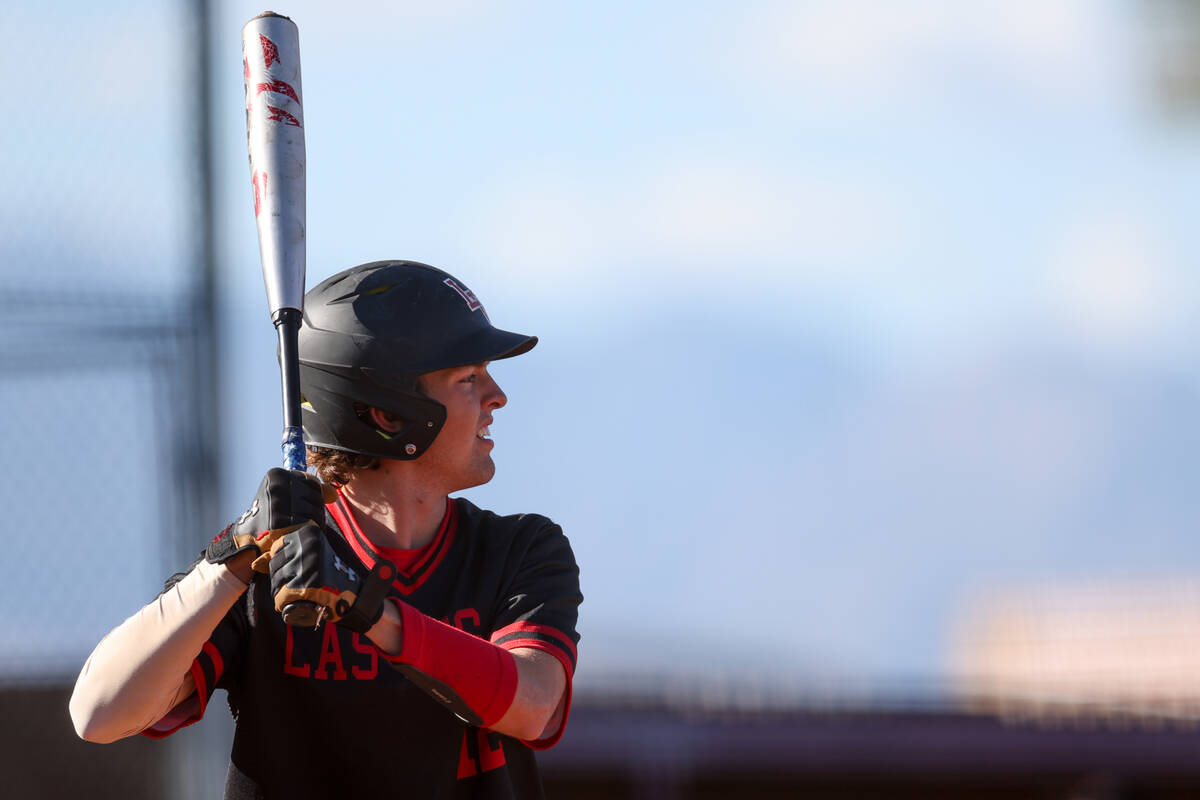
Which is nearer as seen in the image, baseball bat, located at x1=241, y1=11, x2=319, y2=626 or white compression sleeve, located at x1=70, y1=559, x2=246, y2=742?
white compression sleeve, located at x1=70, y1=559, x2=246, y2=742

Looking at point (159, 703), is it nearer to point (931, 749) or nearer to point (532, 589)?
point (532, 589)

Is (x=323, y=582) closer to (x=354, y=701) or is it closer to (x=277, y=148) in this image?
(x=354, y=701)

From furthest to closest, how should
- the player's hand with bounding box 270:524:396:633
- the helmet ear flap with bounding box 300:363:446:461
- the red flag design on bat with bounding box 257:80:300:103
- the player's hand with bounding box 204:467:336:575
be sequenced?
the red flag design on bat with bounding box 257:80:300:103, the helmet ear flap with bounding box 300:363:446:461, the player's hand with bounding box 204:467:336:575, the player's hand with bounding box 270:524:396:633

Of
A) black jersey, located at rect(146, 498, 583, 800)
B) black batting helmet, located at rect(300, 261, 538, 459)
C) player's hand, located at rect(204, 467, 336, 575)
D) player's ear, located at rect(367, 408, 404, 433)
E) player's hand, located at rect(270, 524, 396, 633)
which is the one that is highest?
black batting helmet, located at rect(300, 261, 538, 459)

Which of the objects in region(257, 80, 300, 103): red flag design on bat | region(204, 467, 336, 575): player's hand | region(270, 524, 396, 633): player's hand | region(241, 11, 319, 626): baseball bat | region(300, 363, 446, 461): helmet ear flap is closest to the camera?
region(270, 524, 396, 633): player's hand

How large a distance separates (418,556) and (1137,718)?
845cm

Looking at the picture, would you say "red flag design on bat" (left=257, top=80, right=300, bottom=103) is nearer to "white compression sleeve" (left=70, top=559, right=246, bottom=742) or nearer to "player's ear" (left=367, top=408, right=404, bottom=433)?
"player's ear" (left=367, top=408, right=404, bottom=433)

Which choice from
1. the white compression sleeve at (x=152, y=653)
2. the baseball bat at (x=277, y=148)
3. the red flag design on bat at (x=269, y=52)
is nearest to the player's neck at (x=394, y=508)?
the baseball bat at (x=277, y=148)

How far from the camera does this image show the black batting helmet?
3.08 m

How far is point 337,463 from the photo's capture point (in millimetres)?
3176

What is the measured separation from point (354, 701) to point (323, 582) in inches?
23.8

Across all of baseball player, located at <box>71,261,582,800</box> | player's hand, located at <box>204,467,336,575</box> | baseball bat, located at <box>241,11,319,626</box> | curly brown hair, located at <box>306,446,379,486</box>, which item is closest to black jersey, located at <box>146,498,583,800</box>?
baseball player, located at <box>71,261,582,800</box>

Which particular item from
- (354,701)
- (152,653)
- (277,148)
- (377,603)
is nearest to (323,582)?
(377,603)

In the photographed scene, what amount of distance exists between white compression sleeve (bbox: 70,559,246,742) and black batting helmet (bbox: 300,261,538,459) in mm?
541
